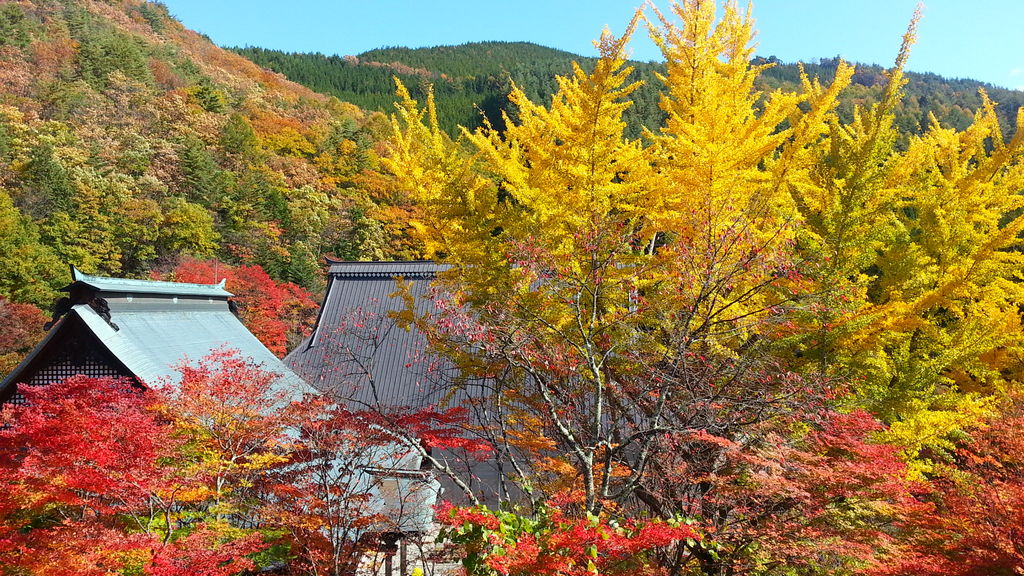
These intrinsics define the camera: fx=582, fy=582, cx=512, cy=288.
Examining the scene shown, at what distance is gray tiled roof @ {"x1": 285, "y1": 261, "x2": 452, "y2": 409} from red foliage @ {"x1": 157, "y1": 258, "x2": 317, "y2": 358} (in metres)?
4.25

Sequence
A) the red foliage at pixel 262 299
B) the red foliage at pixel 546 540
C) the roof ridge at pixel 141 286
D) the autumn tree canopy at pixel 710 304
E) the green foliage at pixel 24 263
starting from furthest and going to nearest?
the red foliage at pixel 262 299 < the green foliage at pixel 24 263 < the roof ridge at pixel 141 286 < the autumn tree canopy at pixel 710 304 < the red foliage at pixel 546 540

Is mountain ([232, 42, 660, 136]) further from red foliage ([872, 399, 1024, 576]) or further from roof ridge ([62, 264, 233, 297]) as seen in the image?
red foliage ([872, 399, 1024, 576])

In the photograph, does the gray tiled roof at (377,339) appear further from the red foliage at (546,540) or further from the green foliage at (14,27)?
the green foliage at (14,27)

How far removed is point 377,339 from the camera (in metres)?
15.1

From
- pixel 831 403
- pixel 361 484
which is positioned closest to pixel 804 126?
pixel 831 403

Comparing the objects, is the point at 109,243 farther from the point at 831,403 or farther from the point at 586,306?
the point at 831,403

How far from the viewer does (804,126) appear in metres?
6.57

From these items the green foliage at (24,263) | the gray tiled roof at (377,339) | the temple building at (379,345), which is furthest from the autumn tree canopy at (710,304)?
the green foliage at (24,263)

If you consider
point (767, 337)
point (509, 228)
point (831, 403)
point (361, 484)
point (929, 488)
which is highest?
point (509, 228)

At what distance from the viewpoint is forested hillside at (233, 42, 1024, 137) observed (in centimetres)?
4341

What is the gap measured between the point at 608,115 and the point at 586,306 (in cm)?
194

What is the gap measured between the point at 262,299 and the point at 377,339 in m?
7.95

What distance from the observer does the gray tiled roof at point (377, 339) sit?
13756mm

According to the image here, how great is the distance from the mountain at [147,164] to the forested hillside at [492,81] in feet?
41.5
